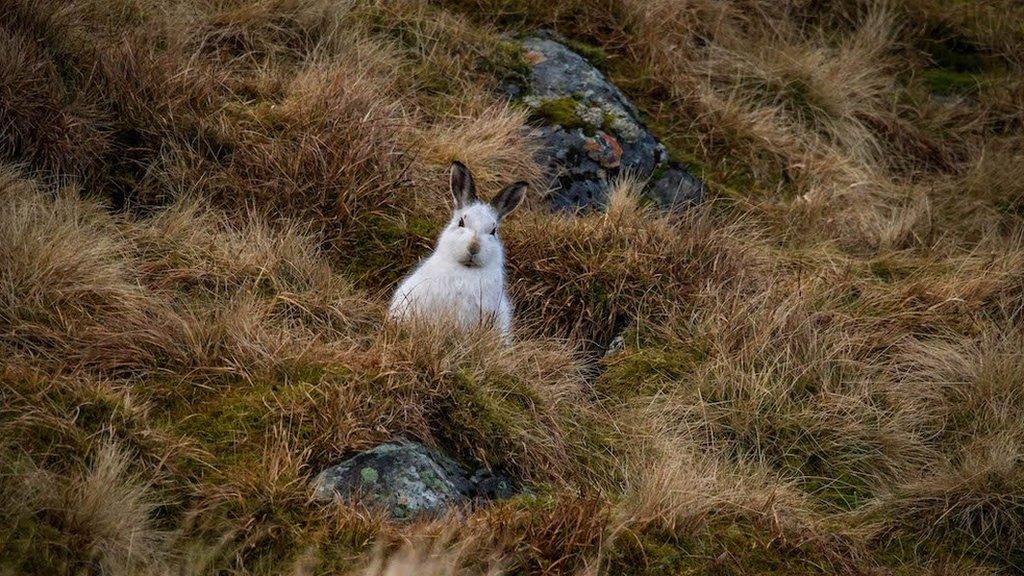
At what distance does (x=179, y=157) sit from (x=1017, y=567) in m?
5.35

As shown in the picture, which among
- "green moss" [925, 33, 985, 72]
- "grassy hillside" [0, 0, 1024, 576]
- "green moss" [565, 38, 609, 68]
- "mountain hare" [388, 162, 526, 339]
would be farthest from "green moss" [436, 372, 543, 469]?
"green moss" [925, 33, 985, 72]

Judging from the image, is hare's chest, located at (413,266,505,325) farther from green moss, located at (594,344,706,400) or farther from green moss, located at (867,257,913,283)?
green moss, located at (867,257,913,283)

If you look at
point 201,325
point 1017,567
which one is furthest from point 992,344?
point 201,325

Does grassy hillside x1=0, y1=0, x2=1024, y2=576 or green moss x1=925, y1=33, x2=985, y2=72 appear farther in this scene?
green moss x1=925, y1=33, x2=985, y2=72

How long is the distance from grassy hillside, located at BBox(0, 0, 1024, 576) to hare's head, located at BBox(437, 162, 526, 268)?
0.50 m

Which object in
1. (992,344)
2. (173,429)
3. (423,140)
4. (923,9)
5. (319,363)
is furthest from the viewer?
(923,9)

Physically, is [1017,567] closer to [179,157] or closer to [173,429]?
[173,429]

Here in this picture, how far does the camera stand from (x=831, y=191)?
27.6 feet

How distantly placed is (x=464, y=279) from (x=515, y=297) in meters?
0.71

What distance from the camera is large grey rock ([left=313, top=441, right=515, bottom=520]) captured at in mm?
4426

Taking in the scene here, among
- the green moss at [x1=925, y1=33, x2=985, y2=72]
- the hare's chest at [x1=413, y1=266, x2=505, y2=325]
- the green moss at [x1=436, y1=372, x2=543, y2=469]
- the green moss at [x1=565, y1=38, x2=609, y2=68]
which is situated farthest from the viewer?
the green moss at [x1=925, y1=33, x2=985, y2=72]

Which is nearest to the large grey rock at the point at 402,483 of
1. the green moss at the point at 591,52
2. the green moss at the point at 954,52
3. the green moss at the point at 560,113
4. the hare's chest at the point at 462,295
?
the hare's chest at the point at 462,295

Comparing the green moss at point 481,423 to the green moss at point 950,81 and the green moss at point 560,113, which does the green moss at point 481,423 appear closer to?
the green moss at point 560,113

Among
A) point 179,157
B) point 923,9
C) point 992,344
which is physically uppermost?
point 923,9
